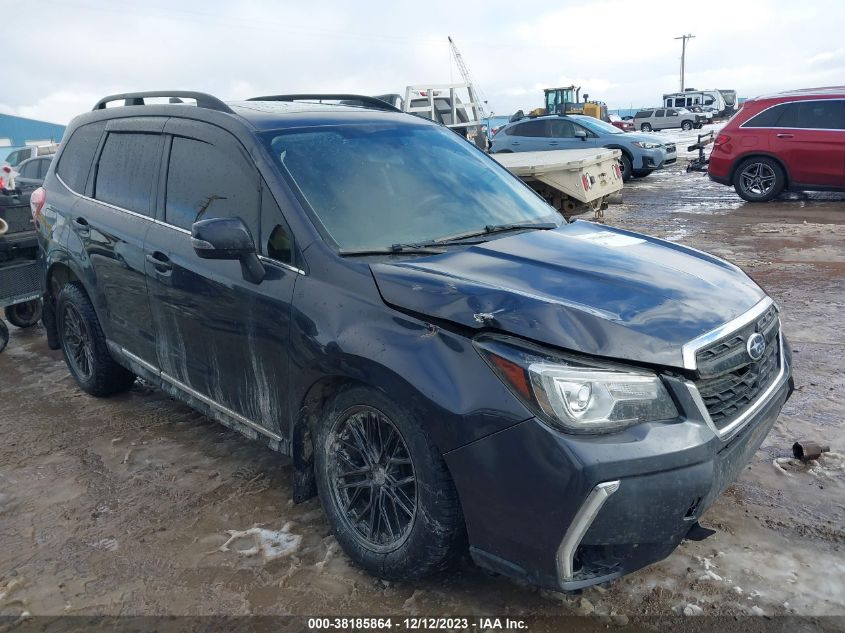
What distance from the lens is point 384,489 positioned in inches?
109

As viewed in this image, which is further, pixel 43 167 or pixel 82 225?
pixel 43 167

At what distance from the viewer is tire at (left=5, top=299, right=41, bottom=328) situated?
7.07 meters

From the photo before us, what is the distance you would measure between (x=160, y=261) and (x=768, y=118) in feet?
37.9

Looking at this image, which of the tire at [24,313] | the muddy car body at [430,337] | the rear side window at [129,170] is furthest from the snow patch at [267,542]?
the tire at [24,313]

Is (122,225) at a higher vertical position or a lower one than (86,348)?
higher

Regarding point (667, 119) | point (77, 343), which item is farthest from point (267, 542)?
point (667, 119)

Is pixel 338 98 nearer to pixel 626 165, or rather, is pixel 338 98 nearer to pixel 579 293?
pixel 579 293

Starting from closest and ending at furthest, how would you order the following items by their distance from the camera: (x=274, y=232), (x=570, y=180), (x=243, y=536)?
(x=274, y=232), (x=243, y=536), (x=570, y=180)

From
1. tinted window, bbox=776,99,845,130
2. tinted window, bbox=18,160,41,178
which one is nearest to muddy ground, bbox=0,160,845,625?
tinted window, bbox=776,99,845,130

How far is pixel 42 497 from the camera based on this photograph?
3.71m

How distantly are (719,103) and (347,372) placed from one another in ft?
203

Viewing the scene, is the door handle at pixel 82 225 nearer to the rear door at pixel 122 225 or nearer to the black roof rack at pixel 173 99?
the rear door at pixel 122 225

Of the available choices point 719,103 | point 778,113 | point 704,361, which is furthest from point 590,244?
point 719,103

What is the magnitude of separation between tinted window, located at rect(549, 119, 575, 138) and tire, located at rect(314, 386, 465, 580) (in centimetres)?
1588
